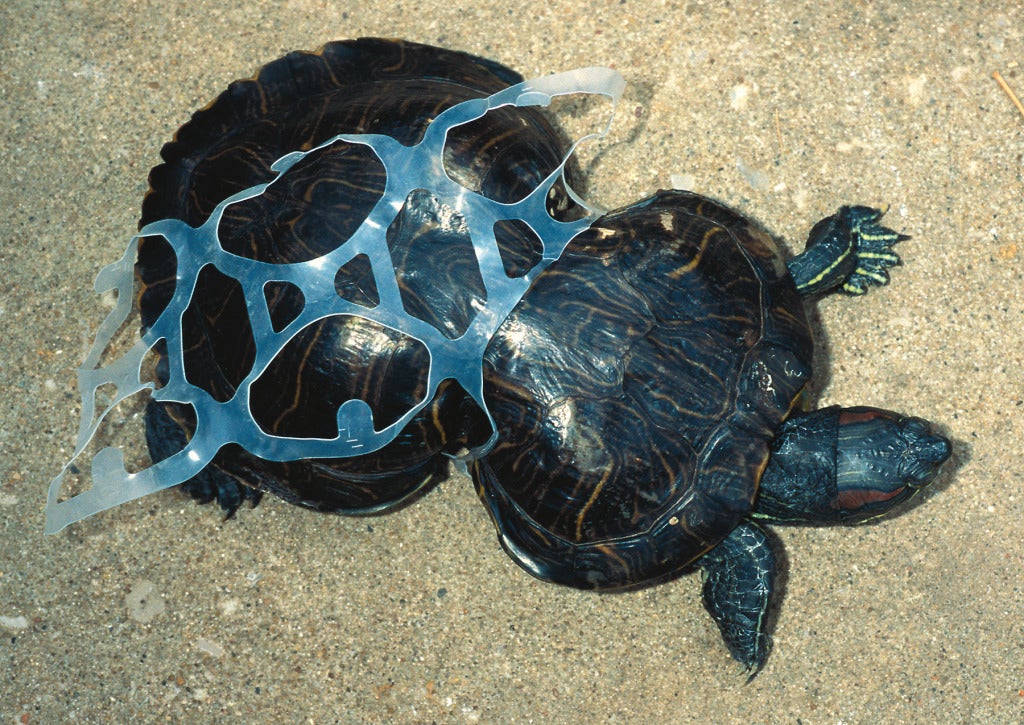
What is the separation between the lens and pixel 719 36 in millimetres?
3816

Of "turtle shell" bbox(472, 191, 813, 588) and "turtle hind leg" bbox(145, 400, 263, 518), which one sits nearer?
"turtle shell" bbox(472, 191, 813, 588)

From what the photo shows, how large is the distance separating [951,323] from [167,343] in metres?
3.08

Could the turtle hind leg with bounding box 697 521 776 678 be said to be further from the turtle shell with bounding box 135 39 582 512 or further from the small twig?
the small twig

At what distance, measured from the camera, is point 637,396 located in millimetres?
2859

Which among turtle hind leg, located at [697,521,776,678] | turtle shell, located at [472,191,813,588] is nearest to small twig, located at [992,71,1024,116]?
turtle shell, located at [472,191,813,588]

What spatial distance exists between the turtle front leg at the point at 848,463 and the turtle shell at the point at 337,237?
110 centimetres

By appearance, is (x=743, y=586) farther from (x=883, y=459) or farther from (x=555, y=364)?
(x=555, y=364)

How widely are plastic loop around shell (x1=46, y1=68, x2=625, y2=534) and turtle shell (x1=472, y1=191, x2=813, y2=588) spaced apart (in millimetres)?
99

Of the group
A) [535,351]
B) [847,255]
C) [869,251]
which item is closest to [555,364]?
[535,351]

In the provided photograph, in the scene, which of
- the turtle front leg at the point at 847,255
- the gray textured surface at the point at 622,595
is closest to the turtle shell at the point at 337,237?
the gray textured surface at the point at 622,595

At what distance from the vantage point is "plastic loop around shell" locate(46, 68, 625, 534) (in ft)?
9.37

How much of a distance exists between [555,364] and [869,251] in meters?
1.55

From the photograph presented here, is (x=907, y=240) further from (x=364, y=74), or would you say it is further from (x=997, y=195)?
(x=364, y=74)

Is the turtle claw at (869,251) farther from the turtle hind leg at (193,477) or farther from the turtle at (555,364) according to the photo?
the turtle hind leg at (193,477)
